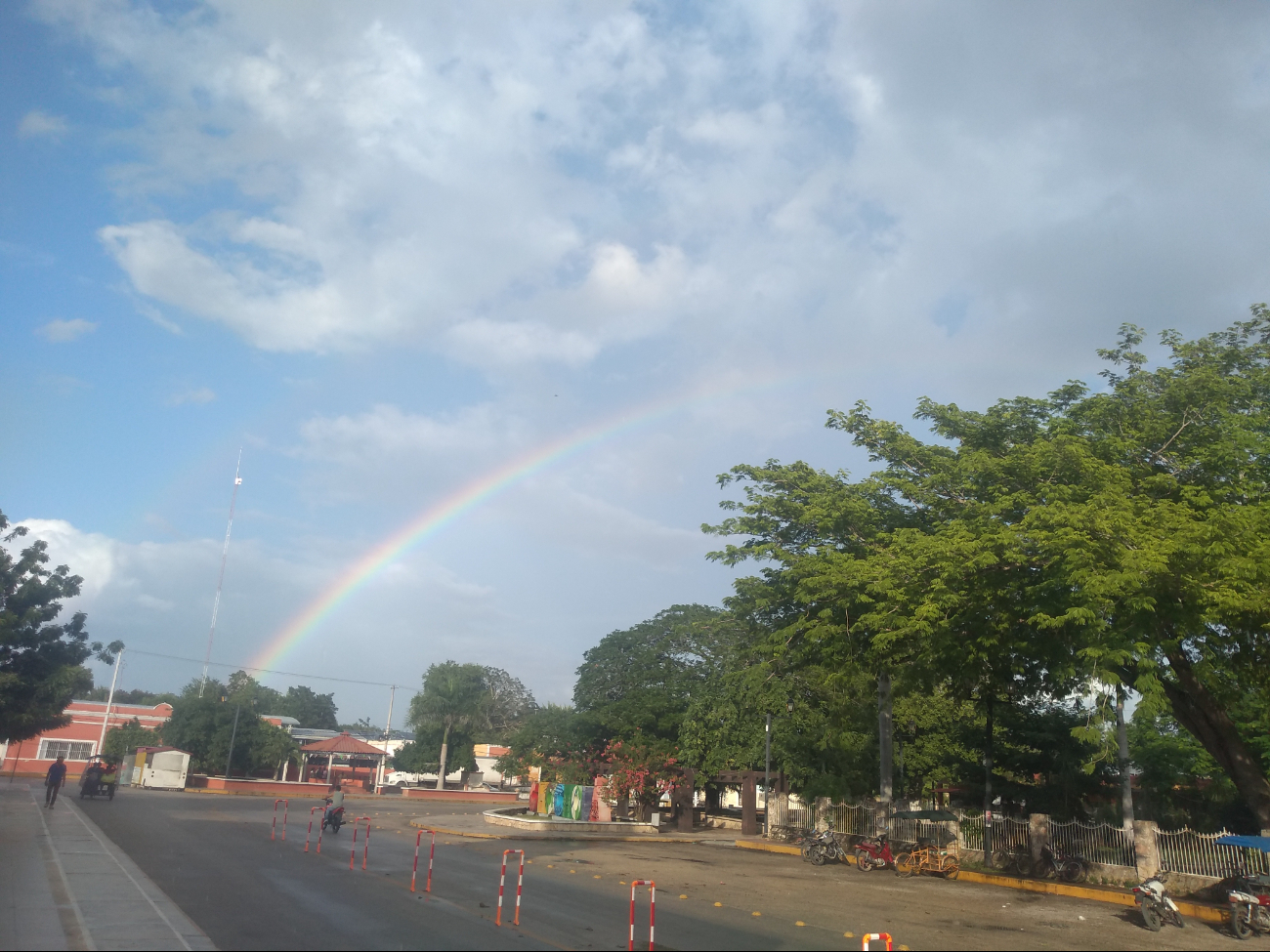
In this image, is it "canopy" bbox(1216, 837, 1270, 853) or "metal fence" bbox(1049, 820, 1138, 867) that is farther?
"metal fence" bbox(1049, 820, 1138, 867)

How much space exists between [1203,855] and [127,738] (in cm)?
7700

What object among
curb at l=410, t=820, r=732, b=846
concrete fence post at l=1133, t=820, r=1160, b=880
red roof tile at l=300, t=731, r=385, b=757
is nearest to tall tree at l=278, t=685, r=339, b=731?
red roof tile at l=300, t=731, r=385, b=757

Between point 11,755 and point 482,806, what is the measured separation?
4124 centimetres

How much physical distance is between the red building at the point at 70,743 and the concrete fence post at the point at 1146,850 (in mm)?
65249

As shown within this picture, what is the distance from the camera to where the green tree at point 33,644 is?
28.4 metres

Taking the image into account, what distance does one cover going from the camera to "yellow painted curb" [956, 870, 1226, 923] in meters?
17.0

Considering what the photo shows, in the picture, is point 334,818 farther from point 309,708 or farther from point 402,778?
point 309,708

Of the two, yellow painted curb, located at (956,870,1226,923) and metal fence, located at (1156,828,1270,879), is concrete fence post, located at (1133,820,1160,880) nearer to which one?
metal fence, located at (1156,828,1270,879)

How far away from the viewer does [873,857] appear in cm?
2317

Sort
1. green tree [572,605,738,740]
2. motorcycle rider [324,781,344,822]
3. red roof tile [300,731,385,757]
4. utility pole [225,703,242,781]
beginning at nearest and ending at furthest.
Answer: motorcycle rider [324,781,344,822] → green tree [572,605,738,740] → utility pole [225,703,242,781] → red roof tile [300,731,385,757]

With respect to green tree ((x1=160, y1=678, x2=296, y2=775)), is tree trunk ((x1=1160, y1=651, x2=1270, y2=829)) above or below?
above

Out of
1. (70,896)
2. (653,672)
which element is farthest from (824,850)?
(653,672)

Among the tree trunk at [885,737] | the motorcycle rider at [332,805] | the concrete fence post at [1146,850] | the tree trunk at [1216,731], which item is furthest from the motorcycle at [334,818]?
the tree trunk at [1216,731]

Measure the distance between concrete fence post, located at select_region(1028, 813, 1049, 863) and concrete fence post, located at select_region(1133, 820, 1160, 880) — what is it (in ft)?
7.65
